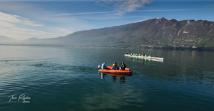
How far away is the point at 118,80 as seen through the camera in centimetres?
6006

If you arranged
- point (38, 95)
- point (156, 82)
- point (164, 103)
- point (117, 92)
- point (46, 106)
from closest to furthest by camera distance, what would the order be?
point (46, 106) < point (164, 103) < point (38, 95) < point (117, 92) < point (156, 82)

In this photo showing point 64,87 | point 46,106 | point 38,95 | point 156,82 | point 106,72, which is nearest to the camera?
point 46,106

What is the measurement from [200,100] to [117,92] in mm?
15496

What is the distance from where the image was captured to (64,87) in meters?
50.6

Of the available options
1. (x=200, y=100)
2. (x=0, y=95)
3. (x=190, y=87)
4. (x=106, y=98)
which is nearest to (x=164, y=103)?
(x=200, y=100)

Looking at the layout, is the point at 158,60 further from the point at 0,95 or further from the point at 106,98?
the point at 0,95

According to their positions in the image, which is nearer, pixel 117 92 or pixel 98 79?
pixel 117 92

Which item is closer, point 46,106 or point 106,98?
point 46,106

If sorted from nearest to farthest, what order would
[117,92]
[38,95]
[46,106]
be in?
[46,106], [38,95], [117,92]

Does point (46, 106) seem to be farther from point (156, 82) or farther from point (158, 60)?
point (158, 60)

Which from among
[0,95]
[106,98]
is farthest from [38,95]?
[106,98]

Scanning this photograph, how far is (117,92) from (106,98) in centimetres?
544

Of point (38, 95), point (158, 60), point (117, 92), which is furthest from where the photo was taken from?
point (158, 60)

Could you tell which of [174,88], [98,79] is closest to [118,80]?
[98,79]
